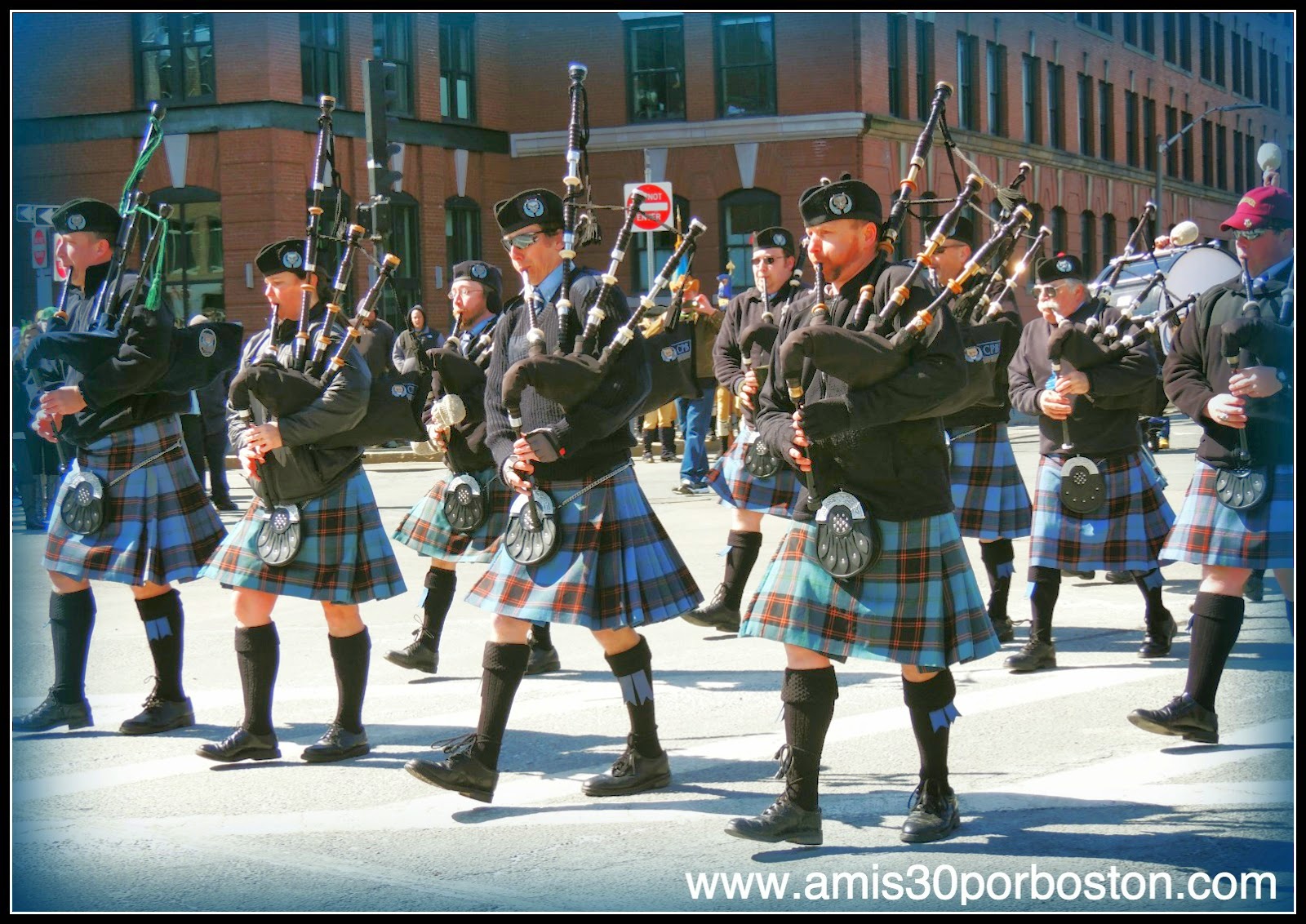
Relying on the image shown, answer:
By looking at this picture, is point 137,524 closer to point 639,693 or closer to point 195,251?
point 639,693

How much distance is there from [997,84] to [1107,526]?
76.7 ft

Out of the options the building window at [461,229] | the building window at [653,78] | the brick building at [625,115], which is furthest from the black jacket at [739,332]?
the building window at [653,78]

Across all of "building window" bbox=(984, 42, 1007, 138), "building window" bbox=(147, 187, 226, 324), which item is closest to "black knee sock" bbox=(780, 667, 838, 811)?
"building window" bbox=(147, 187, 226, 324)

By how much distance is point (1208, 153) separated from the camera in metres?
31.1

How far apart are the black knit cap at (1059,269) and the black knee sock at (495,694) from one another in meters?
3.39

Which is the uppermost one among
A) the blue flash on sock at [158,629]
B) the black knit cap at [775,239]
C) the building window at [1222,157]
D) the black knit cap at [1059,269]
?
the building window at [1222,157]

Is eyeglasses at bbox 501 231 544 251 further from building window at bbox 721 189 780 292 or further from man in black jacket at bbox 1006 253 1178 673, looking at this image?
building window at bbox 721 189 780 292

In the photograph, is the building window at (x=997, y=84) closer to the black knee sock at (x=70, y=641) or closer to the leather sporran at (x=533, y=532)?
the black knee sock at (x=70, y=641)

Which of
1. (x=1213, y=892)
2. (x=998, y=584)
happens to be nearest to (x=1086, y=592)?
(x=998, y=584)

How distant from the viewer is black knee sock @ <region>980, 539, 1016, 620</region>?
7.72m

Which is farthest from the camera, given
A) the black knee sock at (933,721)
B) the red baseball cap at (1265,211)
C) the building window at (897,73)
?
the building window at (897,73)

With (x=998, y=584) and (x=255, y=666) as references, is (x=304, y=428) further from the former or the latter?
(x=998, y=584)

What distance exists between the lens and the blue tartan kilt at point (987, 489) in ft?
A: 25.5

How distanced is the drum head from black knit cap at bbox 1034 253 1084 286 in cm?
84
